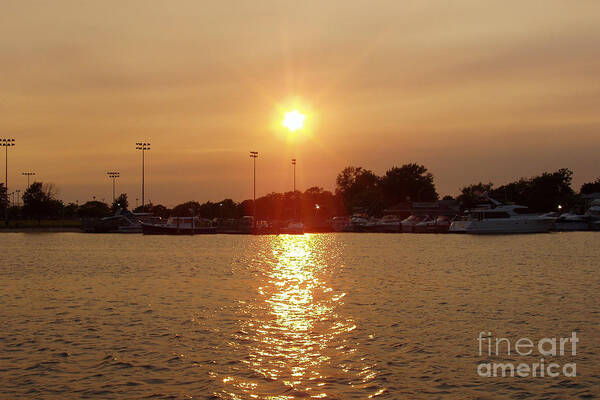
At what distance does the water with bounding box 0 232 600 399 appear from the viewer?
14.8m

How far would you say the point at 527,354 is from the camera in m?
17.6

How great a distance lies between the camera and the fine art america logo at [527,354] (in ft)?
51.9

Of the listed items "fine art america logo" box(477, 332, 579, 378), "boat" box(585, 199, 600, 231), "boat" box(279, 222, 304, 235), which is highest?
"boat" box(585, 199, 600, 231)

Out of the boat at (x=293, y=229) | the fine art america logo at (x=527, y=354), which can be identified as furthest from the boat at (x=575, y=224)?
the fine art america logo at (x=527, y=354)

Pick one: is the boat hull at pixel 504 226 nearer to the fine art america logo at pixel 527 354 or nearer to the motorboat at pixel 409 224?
the motorboat at pixel 409 224

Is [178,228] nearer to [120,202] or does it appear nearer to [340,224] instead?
[340,224]

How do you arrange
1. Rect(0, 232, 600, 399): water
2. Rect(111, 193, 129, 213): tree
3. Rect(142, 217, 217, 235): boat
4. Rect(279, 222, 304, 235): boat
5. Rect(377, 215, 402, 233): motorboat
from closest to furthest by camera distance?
1. Rect(0, 232, 600, 399): water
2. Rect(142, 217, 217, 235): boat
3. Rect(279, 222, 304, 235): boat
4. Rect(377, 215, 402, 233): motorboat
5. Rect(111, 193, 129, 213): tree

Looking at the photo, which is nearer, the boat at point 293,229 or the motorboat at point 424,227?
the motorboat at point 424,227

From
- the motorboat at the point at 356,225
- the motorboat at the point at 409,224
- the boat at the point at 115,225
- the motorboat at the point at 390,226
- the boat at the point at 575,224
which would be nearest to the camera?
the boat at the point at 575,224

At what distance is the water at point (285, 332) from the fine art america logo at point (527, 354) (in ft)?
0.95

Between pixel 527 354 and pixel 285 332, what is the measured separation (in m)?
7.76

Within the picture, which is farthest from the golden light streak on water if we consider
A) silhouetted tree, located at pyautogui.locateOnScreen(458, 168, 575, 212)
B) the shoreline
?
silhouetted tree, located at pyautogui.locateOnScreen(458, 168, 575, 212)

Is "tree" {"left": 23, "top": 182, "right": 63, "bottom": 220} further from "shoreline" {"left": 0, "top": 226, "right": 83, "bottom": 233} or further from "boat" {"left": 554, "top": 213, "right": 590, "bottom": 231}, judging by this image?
"boat" {"left": 554, "top": 213, "right": 590, "bottom": 231}

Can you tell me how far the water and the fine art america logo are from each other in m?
0.29
